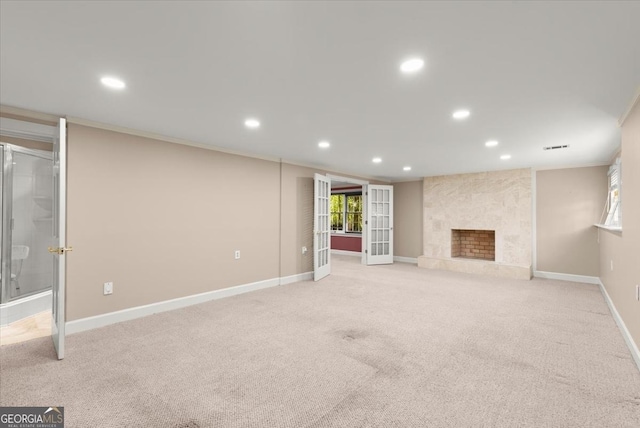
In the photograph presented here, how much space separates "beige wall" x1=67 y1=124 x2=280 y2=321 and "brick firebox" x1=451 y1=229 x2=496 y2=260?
4.61 meters

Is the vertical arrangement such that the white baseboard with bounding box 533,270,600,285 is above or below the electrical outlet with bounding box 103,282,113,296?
below

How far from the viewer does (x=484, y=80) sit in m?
2.15

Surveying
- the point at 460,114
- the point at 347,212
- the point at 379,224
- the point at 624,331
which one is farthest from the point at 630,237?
the point at 347,212

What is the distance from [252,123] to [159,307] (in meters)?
2.50

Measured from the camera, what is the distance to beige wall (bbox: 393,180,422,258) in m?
7.68

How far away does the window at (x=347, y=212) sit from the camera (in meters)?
9.48

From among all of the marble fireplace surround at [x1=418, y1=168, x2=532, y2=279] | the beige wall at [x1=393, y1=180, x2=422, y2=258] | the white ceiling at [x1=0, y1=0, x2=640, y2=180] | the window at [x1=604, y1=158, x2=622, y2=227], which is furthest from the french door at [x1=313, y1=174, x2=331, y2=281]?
the window at [x1=604, y1=158, x2=622, y2=227]

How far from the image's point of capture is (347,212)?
9.70 metres

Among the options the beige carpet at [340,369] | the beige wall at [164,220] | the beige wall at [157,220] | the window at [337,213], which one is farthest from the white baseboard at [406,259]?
the beige wall at [157,220]

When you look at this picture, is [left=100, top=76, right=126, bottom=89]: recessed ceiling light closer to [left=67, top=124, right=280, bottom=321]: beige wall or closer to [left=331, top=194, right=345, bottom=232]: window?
[left=67, top=124, right=280, bottom=321]: beige wall

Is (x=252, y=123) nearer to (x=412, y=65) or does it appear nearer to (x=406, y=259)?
(x=412, y=65)

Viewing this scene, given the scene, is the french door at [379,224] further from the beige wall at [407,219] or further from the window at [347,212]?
the window at [347,212]

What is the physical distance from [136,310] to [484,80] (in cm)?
413

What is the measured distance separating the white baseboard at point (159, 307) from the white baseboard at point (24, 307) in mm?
1160
